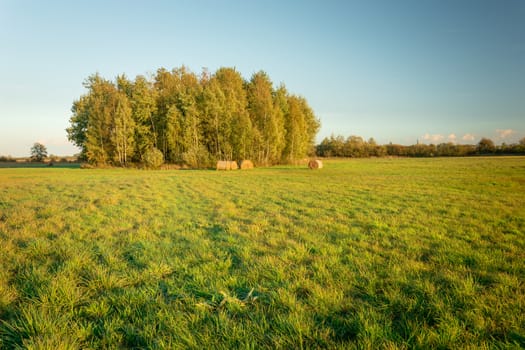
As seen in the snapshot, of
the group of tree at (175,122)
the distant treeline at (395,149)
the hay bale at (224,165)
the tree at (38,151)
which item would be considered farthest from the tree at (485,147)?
the tree at (38,151)

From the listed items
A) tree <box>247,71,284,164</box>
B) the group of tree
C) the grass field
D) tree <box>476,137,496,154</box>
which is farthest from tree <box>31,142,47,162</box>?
tree <box>476,137,496,154</box>

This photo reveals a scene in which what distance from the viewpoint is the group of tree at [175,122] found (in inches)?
1597

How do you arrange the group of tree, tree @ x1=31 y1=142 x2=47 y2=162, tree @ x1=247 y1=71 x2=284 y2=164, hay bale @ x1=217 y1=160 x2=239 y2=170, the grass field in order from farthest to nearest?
tree @ x1=31 y1=142 x2=47 y2=162 < tree @ x1=247 y1=71 x2=284 y2=164 < the group of tree < hay bale @ x1=217 y1=160 x2=239 y2=170 < the grass field

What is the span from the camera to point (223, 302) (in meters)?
3.25

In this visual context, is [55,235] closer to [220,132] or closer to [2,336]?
[2,336]

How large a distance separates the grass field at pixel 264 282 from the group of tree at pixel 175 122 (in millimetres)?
34681

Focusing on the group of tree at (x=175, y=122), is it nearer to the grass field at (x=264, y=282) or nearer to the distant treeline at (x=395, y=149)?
the grass field at (x=264, y=282)

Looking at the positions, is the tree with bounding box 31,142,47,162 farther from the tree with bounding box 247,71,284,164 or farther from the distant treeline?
the distant treeline

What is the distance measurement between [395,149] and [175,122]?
87.1 meters

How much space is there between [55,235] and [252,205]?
664cm

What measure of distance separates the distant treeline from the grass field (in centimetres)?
8843

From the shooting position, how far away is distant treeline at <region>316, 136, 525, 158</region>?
82688 mm

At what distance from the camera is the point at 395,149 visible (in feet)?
311

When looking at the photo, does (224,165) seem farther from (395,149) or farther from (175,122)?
(395,149)
